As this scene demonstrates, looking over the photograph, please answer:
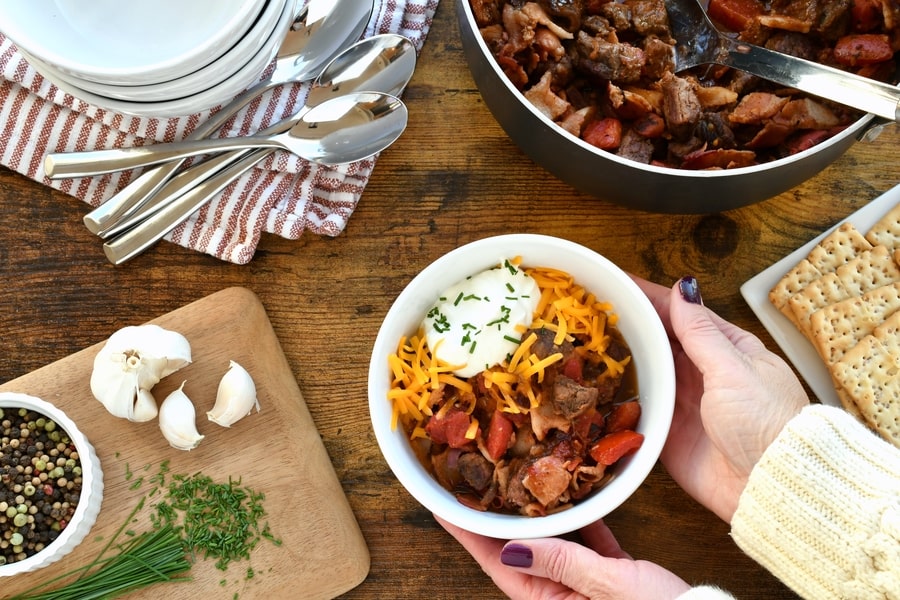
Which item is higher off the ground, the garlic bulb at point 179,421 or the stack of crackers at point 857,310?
the stack of crackers at point 857,310

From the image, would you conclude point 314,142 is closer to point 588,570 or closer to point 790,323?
point 588,570

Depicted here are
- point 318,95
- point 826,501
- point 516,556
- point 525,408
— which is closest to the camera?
point 826,501

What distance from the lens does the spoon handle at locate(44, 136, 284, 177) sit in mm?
2242

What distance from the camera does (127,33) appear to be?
6.63ft

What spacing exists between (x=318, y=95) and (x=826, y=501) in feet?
5.43

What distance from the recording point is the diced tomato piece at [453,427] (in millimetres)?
2094

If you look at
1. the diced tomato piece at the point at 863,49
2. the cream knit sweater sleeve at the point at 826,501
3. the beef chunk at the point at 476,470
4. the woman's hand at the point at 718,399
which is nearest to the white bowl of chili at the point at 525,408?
the beef chunk at the point at 476,470

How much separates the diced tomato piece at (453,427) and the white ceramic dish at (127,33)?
102 cm

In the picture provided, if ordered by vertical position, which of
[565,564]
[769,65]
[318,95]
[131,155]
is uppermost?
[769,65]

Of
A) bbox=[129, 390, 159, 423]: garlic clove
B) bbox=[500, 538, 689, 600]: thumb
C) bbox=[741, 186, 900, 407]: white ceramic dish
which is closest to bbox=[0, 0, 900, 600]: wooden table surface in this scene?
bbox=[741, 186, 900, 407]: white ceramic dish

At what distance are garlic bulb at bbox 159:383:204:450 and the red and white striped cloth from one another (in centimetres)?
42

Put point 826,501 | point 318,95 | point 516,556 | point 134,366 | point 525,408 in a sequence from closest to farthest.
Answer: point 826,501, point 516,556, point 525,408, point 134,366, point 318,95

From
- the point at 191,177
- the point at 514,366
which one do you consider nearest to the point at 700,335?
the point at 514,366

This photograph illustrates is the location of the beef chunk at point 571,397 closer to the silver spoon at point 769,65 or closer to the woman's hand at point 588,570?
the woman's hand at point 588,570
